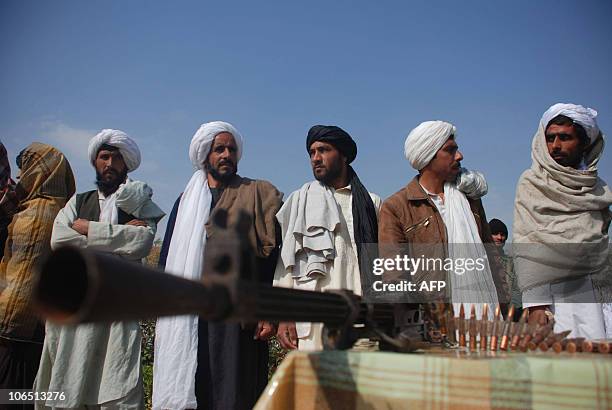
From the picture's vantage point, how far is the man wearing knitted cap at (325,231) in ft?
14.0

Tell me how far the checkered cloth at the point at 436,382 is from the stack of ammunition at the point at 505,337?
19.6 inches

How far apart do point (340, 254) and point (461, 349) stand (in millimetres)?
2096

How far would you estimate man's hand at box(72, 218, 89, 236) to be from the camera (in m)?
4.87

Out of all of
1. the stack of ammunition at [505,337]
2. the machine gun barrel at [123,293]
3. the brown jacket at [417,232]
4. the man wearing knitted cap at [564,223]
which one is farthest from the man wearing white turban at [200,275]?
the machine gun barrel at [123,293]

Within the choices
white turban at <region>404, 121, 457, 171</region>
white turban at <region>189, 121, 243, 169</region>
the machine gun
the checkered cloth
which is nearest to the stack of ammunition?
the checkered cloth

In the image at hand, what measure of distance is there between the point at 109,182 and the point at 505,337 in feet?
13.5

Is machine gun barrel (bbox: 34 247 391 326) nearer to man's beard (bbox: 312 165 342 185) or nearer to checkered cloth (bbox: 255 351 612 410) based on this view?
checkered cloth (bbox: 255 351 612 410)

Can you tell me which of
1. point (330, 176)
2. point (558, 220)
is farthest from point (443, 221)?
point (330, 176)

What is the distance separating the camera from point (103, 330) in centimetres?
466

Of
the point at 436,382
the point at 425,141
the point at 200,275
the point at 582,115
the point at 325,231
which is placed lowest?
the point at 436,382

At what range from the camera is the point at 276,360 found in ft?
26.6

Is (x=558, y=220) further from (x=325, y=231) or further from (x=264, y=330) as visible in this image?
(x=264, y=330)

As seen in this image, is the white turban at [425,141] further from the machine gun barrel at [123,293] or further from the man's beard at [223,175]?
the machine gun barrel at [123,293]

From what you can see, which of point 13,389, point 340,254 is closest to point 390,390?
point 340,254
